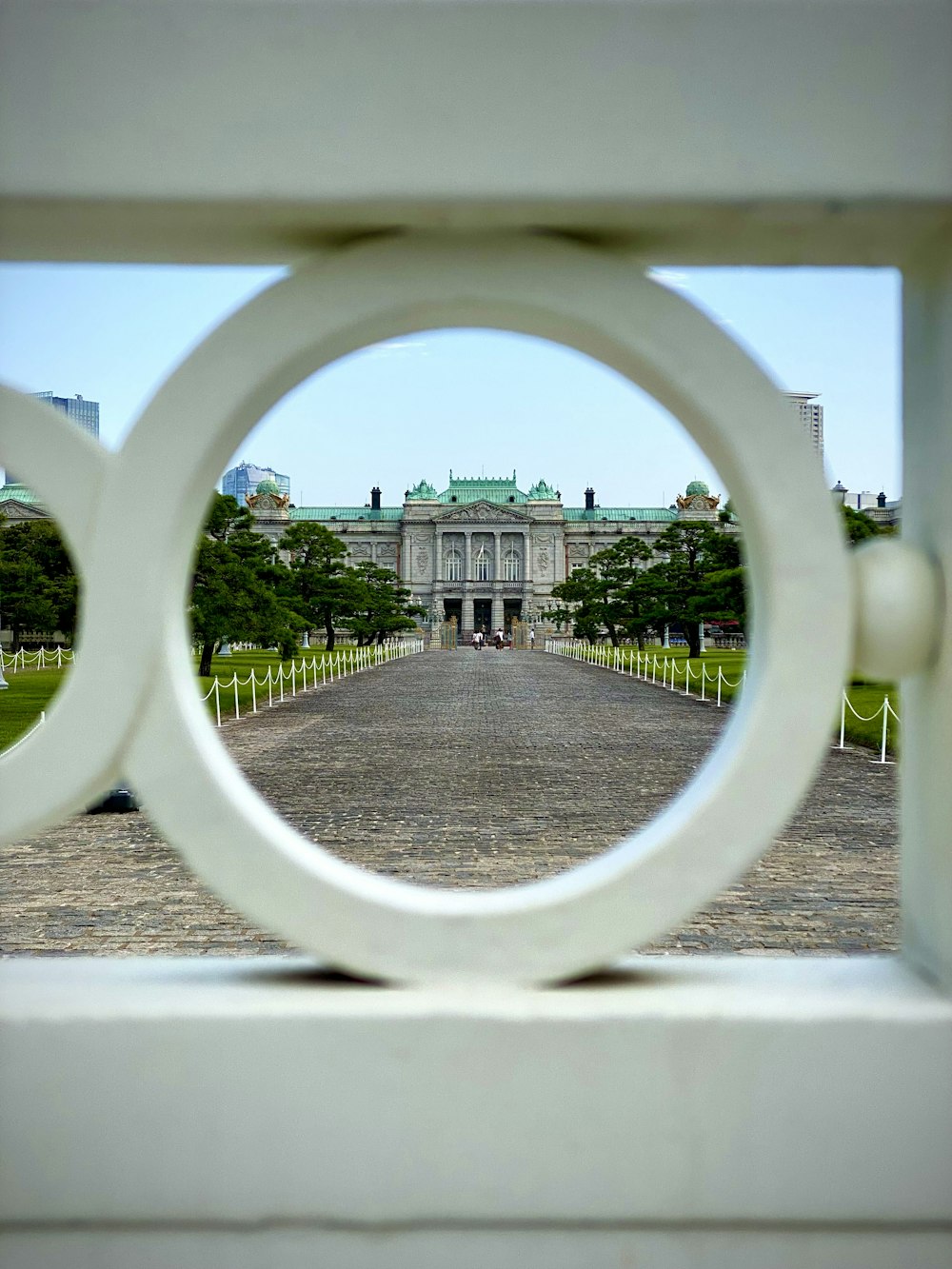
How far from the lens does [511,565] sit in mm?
98812

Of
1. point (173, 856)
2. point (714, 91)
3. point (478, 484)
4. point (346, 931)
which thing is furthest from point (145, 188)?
point (478, 484)

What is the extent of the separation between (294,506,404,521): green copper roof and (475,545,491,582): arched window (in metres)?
9.90

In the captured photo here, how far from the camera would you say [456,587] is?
98.4 metres

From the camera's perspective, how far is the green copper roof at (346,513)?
104812mm

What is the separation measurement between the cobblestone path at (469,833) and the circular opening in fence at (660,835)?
16cm

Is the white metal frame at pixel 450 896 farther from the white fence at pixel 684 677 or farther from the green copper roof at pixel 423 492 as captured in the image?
the green copper roof at pixel 423 492

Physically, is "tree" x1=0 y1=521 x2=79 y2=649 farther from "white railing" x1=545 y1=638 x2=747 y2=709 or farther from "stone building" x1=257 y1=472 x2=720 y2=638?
"stone building" x1=257 y1=472 x2=720 y2=638

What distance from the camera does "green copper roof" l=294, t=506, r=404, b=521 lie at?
10481 cm

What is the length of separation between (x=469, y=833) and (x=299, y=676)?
68.2ft

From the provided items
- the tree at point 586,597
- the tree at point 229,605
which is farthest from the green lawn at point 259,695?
the tree at point 586,597

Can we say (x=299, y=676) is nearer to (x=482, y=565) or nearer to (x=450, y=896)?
(x=450, y=896)

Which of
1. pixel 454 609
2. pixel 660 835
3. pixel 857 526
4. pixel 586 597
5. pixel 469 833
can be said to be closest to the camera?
pixel 660 835

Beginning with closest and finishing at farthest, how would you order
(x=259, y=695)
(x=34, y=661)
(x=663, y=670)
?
(x=259, y=695)
(x=663, y=670)
(x=34, y=661)

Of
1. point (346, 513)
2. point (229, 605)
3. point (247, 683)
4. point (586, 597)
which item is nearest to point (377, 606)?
point (586, 597)
